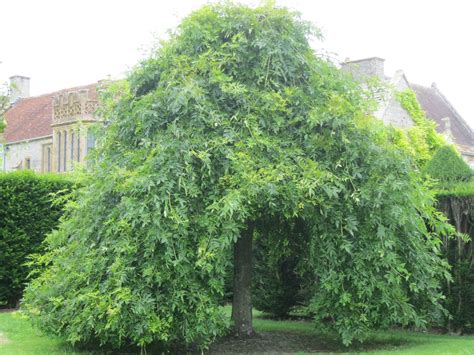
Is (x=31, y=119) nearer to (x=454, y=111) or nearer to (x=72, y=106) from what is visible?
(x=72, y=106)

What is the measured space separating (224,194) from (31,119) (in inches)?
1355

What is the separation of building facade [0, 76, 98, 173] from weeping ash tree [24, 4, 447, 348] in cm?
1673

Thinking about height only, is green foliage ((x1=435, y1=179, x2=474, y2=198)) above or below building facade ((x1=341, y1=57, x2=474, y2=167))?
below

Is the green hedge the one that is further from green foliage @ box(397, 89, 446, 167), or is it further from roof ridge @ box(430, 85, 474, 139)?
roof ridge @ box(430, 85, 474, 139)

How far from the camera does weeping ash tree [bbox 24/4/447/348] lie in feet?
27.3

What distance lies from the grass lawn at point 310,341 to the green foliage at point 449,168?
115 inches

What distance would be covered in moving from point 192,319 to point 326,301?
2077 millimetres

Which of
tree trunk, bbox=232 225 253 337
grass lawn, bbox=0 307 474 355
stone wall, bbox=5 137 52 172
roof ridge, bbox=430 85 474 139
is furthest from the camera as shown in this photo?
roof ridge, bbox=430 85 474 139

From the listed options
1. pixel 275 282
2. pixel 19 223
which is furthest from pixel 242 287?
pixel 19 223

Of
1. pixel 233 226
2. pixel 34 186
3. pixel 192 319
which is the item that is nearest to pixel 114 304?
pixel 192 319

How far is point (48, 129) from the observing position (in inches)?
1473

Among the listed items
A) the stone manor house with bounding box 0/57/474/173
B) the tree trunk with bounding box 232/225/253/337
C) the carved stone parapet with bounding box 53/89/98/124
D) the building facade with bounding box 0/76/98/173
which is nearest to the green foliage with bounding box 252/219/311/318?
the tree trunk with bounding box 232/225/253/337

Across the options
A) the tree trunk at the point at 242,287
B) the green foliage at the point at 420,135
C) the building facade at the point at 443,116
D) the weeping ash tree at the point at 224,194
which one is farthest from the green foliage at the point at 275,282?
the building facade at the point at 443,116

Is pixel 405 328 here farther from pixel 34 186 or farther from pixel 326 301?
pixel 34 186
